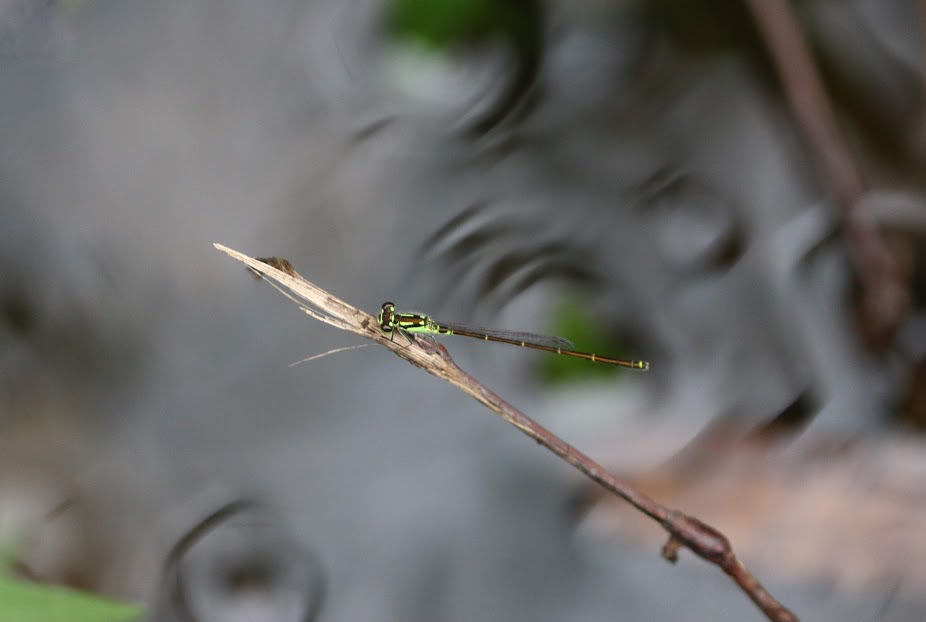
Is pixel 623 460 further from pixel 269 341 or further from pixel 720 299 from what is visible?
pixel 269 341

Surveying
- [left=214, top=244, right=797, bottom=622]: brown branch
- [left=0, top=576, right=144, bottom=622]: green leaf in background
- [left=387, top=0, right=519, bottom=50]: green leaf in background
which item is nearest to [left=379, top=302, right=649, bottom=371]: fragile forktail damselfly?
[left=214, top=244, right=797, bottom=622]: brown branch

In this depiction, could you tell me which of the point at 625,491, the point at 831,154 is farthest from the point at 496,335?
the point at 831,154

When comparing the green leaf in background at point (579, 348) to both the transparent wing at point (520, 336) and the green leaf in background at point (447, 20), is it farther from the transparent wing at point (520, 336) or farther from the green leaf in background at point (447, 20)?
the green leaf in background at point (447, 20)

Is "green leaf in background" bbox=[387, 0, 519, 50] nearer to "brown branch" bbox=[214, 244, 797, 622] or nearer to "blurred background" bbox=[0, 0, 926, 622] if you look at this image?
"blurred background" bbox=[0, 0, 926, 622]

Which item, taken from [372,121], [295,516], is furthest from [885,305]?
[295,516]

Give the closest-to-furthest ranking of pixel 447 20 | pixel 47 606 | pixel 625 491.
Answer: pixel 47 606 → pixel 625 491 → pixel 447 20

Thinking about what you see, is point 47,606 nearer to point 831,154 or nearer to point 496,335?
point 496,335
